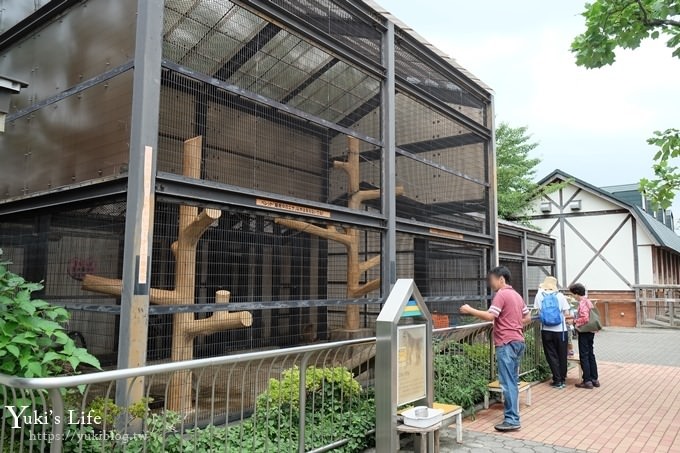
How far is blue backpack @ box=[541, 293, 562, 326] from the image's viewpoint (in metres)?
8.38

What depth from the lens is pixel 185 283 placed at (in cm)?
525

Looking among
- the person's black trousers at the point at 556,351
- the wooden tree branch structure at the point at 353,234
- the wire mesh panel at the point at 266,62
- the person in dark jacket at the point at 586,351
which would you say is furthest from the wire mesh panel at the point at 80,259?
the person in dark jacket at the point at 586,351

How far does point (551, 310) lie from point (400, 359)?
475cm

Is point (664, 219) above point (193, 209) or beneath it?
above

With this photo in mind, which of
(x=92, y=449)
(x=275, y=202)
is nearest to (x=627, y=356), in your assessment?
(x=275, y=202)

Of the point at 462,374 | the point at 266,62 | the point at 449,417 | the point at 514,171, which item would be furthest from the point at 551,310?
the point at 514,171

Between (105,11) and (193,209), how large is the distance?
2129 mm

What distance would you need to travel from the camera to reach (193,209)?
5.43 metres

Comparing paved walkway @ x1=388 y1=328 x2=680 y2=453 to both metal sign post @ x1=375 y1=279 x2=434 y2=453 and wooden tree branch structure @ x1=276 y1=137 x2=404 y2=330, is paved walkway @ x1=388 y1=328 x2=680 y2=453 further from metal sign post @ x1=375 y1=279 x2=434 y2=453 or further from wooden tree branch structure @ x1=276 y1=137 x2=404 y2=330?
wooden tree branch structure @ x1=276 y1=137 x2=404 y2=330

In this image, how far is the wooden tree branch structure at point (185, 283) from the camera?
512cm

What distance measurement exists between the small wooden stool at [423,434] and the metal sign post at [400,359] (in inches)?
5.2

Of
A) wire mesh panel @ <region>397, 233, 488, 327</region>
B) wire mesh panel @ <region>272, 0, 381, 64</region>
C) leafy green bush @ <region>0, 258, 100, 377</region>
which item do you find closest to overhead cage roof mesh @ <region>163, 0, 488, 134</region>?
wire mesh panel @ <region>272, 0, 381, 64</region>

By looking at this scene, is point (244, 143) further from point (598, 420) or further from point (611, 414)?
point (611, 414)

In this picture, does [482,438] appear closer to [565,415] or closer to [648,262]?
[565,415]
